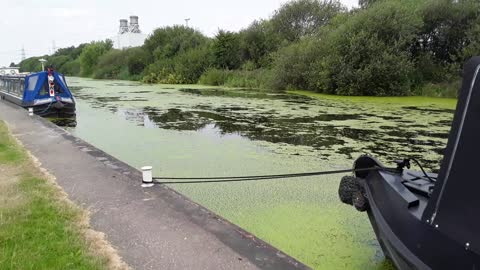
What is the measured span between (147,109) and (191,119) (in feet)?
9.54

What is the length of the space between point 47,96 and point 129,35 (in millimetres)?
55655

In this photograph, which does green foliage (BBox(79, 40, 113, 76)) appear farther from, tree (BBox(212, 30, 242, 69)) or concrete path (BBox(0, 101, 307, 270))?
concrete path (BBox(0, 101, 307, 270))

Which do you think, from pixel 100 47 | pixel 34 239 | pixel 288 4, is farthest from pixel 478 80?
pixel 100 47

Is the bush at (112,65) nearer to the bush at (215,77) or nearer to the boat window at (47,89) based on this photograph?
the bush at (215,77)

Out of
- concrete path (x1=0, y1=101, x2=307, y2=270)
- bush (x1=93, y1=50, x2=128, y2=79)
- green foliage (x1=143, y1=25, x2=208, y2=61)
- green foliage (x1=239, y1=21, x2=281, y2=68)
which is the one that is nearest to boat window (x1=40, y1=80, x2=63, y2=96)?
concrete path (x1=0, y1=101, x2=307, y2=270)

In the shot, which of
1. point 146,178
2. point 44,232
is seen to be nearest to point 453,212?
point 44,232

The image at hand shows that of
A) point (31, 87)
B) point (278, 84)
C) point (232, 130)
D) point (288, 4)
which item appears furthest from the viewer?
point (288, 4)

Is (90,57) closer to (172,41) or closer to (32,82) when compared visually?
(172,41)

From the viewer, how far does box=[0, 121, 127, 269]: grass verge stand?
8.18ft

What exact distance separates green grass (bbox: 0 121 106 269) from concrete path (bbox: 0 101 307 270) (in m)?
0.21

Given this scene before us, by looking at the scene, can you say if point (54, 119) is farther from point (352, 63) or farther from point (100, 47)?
point (100, 47)

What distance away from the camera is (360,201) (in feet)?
10.2

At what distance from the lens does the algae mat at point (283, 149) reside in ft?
11.4

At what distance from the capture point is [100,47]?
178 feet
